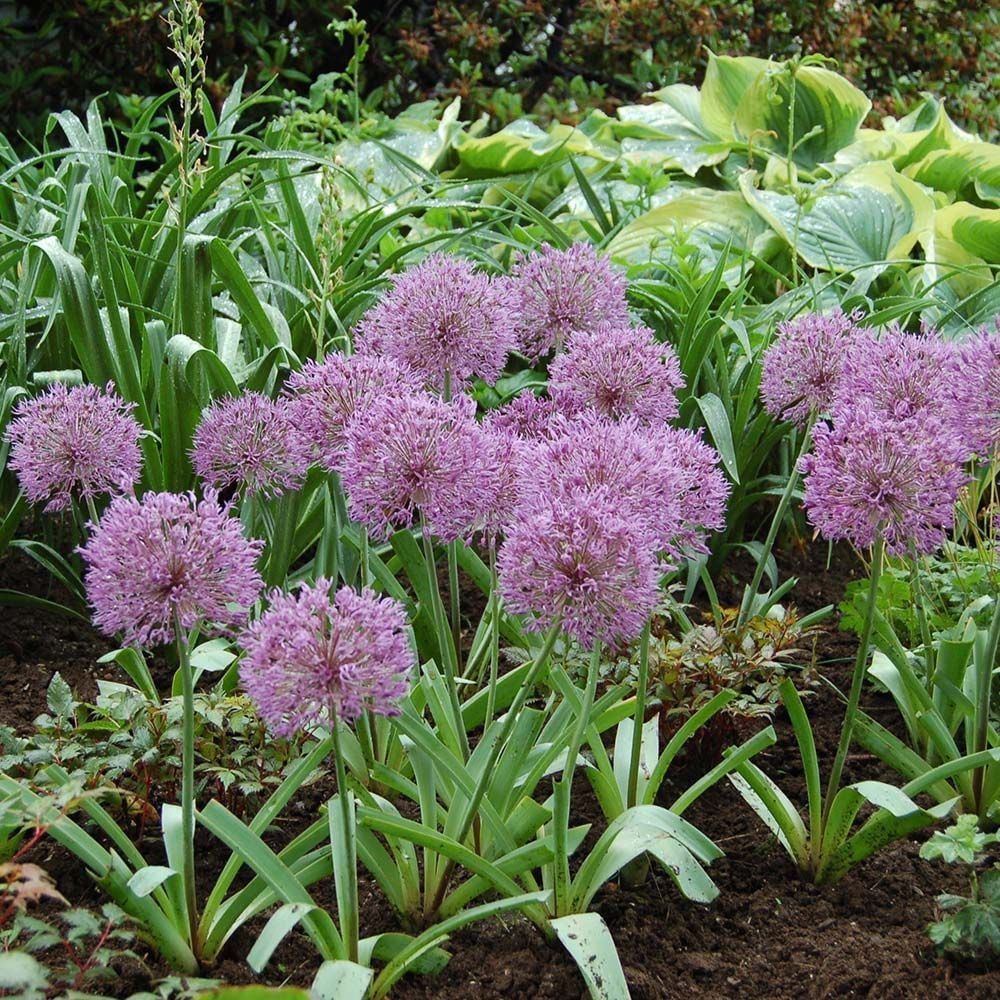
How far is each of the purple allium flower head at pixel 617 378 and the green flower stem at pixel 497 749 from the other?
1.40ft

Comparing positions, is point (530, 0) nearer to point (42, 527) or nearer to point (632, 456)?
point (42, 527)

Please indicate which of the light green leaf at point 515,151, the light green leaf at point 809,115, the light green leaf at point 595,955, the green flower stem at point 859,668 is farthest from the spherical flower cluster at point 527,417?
the light green leaf at point 809,115

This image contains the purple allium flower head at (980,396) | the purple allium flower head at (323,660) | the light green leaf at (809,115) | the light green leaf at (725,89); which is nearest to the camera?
the purple allium flower head at (323,660)

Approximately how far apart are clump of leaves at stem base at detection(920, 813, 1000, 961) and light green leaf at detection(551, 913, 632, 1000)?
44 centimetres

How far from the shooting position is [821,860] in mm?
2029

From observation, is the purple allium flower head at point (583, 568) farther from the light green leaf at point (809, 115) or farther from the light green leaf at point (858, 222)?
the light green leaf at point (809, 115)

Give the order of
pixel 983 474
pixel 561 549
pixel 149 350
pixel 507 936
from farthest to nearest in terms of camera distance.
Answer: pixel 983 474 → pixel 149 350 → pixel 507 936 → pixel 561 549

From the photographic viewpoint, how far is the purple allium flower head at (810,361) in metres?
2.18

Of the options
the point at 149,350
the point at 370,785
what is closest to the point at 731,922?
the point at 370,785

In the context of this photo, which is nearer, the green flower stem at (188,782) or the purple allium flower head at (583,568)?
the purple allium flower head at (583,568)

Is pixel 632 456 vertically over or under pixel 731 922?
over

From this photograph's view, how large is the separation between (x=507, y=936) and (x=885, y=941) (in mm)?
571

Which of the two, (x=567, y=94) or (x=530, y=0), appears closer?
(x=530, y=0)

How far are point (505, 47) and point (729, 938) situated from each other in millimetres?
6554
